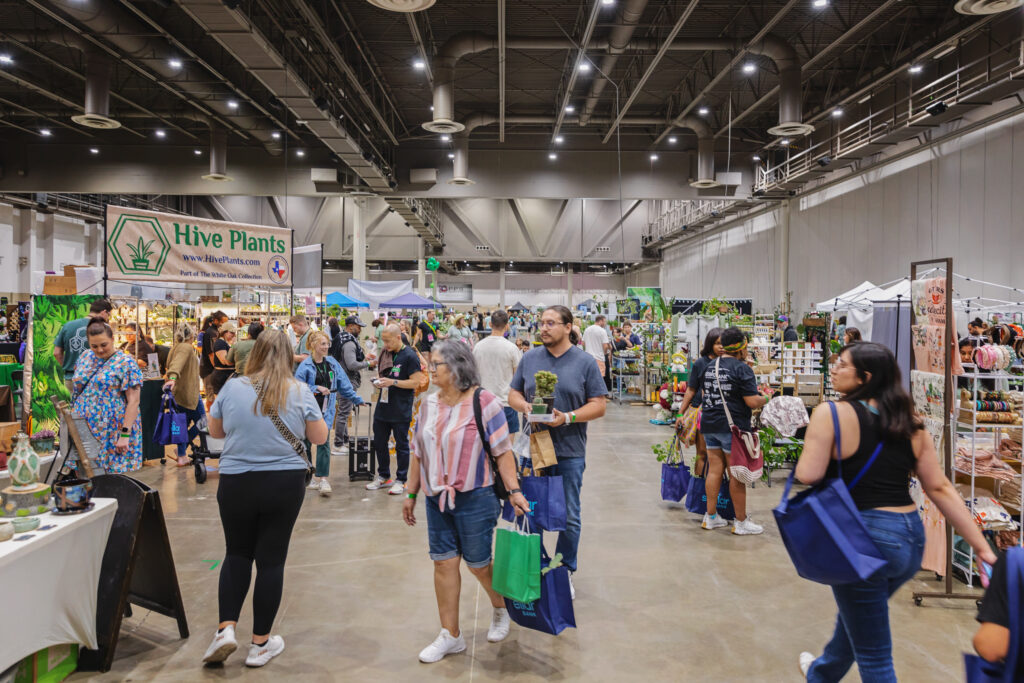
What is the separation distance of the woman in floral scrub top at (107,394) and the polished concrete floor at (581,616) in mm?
854

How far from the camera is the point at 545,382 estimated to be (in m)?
3.15

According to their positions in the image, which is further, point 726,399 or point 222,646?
point 726,399

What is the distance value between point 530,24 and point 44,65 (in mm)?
9306

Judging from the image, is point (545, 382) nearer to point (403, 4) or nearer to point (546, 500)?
point (546, 500)

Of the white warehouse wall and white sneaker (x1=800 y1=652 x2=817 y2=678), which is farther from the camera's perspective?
the white warehouse wall

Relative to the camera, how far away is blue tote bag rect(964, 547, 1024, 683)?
1.42 metres

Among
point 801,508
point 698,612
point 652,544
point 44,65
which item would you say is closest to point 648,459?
point 652,544

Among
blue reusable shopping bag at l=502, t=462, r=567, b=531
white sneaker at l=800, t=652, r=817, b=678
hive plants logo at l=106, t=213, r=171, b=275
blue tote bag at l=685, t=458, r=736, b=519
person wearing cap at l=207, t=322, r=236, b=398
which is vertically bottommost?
white sneaker at l=800, t=652, r=817, b=678

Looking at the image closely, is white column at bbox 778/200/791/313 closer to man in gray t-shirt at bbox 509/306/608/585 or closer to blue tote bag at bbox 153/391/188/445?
blue tote bag at bbox 153/391/188/445

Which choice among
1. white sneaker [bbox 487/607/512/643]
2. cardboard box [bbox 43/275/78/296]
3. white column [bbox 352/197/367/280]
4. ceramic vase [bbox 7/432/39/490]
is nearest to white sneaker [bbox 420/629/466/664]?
white sneaker [bbox 487/607/512/643]

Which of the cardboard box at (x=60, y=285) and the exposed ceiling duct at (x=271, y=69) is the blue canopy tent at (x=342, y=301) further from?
the cardboard box at (x=60, y=285)

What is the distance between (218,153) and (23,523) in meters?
13.5

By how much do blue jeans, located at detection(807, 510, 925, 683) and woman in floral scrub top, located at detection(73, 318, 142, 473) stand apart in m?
3.83

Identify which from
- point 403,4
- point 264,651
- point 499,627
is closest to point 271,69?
point 403,4
